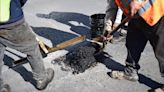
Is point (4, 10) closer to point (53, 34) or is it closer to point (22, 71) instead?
point (22, 71)

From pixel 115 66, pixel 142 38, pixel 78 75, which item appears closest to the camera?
pixel 142 38

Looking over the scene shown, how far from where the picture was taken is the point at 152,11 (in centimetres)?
335

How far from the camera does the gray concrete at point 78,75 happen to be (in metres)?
4.31

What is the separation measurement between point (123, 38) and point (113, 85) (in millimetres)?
1261

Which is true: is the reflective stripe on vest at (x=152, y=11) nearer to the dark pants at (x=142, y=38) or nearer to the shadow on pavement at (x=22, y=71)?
the dark pants at (x=142, y=38)

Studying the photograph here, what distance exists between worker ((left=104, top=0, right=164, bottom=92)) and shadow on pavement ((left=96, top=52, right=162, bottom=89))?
123 millimetres

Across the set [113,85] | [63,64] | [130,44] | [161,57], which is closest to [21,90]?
[63,64]

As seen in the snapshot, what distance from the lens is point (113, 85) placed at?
4.32m

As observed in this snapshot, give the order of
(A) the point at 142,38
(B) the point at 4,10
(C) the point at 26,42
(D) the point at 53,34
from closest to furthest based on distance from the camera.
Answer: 1. (B) the point at 4,10
2. (C) the point at 26,42
3. (A) the point at 142,38
4. (D) the point at 53,34

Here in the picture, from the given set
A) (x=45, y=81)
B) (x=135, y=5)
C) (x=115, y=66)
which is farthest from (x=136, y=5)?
(x=45, y=81)

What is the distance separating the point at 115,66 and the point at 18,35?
1576 millimetres

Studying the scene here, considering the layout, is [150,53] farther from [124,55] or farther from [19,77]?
[19,77]

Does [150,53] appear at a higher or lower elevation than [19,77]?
higher

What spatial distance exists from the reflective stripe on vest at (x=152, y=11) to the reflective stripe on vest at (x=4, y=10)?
1.36 metres
